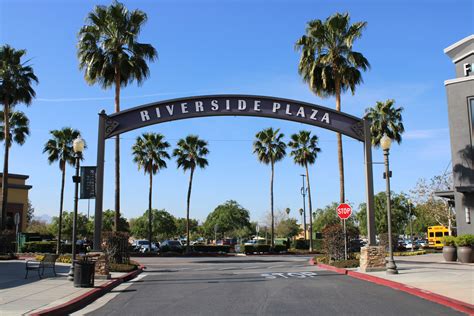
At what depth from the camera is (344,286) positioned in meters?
14.3

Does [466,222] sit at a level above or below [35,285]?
above

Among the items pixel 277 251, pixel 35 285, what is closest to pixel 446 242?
pixel 35 285

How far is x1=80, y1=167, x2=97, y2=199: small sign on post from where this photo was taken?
17.1 metres

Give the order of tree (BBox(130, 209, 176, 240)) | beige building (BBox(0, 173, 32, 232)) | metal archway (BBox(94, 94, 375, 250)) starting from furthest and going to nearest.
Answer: tree (BBox(130, 209, 176, 240))
beige building (BBox(0, 173, 32, 232))
metal archway (BBox(94, 94, 375, 250))

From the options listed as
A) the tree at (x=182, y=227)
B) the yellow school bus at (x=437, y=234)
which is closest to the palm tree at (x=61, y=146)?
the yellow school bus at (x=437, y=234)

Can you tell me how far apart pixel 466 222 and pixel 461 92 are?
6663 millimetres

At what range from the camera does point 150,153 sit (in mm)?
46875

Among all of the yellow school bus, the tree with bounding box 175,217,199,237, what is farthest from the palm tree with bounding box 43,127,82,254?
the tree with bounding box 175,217,199,237

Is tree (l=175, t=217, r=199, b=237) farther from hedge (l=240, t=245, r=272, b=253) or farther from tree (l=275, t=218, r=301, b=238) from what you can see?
hedge (l=240, t=245, r=272, b=253)

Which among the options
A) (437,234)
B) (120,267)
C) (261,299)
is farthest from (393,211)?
(261,299)

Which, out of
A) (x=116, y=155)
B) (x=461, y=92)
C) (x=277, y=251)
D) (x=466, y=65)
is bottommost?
(x=277, y=251)

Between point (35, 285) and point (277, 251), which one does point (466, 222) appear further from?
point (277, 251)

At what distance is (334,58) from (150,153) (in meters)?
25.0

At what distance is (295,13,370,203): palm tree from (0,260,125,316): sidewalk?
1580 cm
